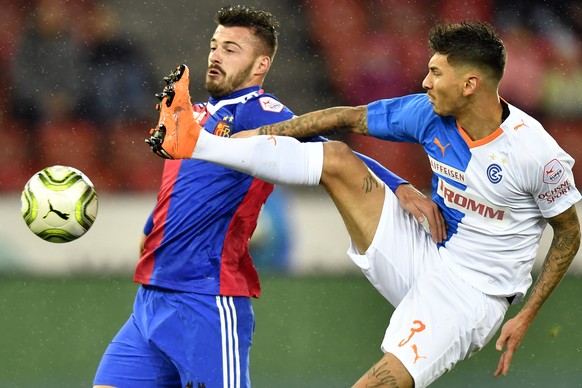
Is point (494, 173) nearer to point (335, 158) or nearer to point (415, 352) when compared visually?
point (335, 158)

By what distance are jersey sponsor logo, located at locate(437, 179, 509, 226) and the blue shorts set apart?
2.82 ft

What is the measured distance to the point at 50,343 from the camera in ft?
19.8

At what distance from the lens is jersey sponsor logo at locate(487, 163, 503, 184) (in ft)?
11.7

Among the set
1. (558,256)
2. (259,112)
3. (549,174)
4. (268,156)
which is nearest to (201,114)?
(259,112)

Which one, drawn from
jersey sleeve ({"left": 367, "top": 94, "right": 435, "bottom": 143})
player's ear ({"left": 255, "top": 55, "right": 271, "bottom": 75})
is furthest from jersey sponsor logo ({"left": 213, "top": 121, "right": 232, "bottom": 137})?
jersey sleeve ({"left": 367, "top": 94, "right": 435, "bottom": 143})

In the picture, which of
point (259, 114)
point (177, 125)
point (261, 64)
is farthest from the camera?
point (261, 64)

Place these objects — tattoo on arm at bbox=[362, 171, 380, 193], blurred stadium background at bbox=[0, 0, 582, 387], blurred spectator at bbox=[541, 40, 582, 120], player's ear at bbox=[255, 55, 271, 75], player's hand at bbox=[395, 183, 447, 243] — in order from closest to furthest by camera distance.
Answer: tattoo on arm at bbox=[362, 171, 380, 193] → player's hand at bbox=[395, 183, 447, 243] → player's ear at bbox=[255, 55, 271, 75] → blurred stadium background at bbox=[0, 0, 582, 387] → blurred spectator at bbox=[541, 40, 582, 120]

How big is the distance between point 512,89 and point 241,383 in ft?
14.5

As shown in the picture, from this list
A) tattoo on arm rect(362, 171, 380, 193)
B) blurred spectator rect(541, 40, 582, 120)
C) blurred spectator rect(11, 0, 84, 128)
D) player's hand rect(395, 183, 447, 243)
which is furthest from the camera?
blurred spectator rect(541, 40, 582, 120)

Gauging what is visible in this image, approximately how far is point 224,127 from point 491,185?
101 centimetres

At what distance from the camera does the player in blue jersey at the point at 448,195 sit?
3479 millimetres

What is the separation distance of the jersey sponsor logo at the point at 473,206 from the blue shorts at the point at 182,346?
86 centimetres

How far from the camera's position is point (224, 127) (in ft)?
12.6

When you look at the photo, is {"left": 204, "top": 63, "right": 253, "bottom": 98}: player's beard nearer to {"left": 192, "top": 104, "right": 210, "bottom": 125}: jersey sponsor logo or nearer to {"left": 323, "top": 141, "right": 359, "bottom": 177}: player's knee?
{"left": 192, "top": 104, "right": 210, "bottom": 125}: jersey sponsor logo
